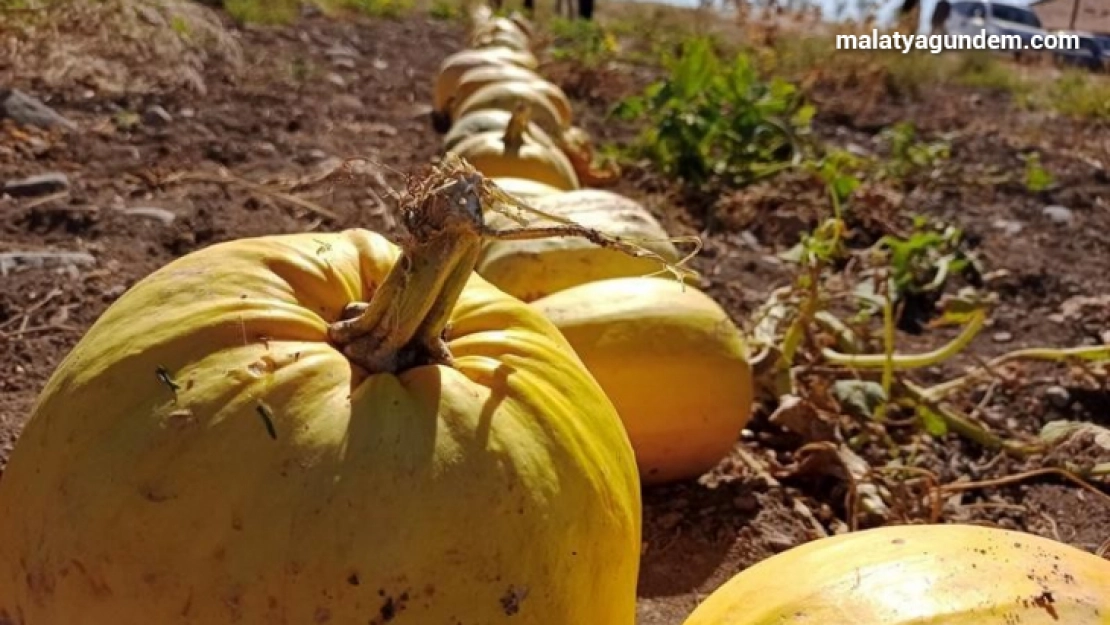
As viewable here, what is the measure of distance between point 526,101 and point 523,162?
1.65m

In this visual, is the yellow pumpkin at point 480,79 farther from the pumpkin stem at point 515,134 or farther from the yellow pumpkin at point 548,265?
the yellow pumpkin at point 548,265

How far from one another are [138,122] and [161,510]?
5.53 meters

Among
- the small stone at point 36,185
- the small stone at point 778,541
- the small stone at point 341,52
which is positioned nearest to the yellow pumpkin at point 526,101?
the small stone at point 36,185

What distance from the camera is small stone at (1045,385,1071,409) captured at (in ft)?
14.1

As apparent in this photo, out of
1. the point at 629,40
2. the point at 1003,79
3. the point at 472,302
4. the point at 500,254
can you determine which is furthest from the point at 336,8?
the point at 472,302

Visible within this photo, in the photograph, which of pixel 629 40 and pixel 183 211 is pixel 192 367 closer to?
pixel 183 211

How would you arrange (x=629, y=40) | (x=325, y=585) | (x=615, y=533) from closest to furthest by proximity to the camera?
(x=325, y=585)
(x=615, y=533)
(x=629, y=40)

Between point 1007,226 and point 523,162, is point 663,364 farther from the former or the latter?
point 1007,226

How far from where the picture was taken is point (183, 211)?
16.5 ft

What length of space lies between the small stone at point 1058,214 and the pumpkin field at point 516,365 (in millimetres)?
34

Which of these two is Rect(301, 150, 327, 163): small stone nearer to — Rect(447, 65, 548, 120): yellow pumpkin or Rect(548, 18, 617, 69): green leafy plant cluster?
Rect(447, 65, 548, 120): yellow pumpkin

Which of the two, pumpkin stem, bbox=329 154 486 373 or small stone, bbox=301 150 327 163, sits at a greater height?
pumpkin stem, bbox=329 154 486 373

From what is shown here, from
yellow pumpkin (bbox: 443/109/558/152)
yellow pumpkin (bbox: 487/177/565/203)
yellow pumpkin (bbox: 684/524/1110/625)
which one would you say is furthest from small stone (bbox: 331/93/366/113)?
yellow pumpkin (bbox: 684/524/1110/625)

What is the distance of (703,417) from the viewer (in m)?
3.15
